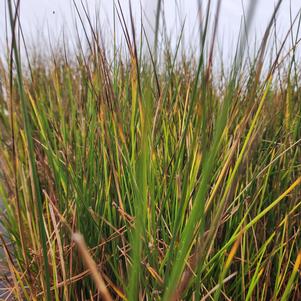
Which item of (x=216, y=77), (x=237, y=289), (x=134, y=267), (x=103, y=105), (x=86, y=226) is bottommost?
(x=237, y=289)

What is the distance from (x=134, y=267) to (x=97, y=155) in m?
0.60

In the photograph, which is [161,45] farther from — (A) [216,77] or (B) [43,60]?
(B) [43,60]

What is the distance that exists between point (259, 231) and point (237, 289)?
163mm

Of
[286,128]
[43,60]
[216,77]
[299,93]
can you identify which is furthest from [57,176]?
[43,60]

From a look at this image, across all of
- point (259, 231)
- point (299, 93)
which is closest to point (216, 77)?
point (299, 93)

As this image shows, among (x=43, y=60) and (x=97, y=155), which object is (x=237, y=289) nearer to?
(x=97, y=155)

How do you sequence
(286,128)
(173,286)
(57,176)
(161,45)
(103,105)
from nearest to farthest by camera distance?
(173,286), (103,105), (57,176), (286,128), (161,45)

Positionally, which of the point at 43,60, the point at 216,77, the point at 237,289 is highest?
the point at 43,60

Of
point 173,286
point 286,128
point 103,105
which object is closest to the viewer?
point 173,286

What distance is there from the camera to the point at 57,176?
92 centimetres

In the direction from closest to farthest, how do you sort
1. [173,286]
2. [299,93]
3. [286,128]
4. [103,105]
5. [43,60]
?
[173,286] < [103,105] < [286,128] < [299,93] < [43,60]

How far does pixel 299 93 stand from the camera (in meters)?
1.33

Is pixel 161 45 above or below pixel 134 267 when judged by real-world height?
above

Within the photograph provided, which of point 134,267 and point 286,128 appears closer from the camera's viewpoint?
point 134,267
